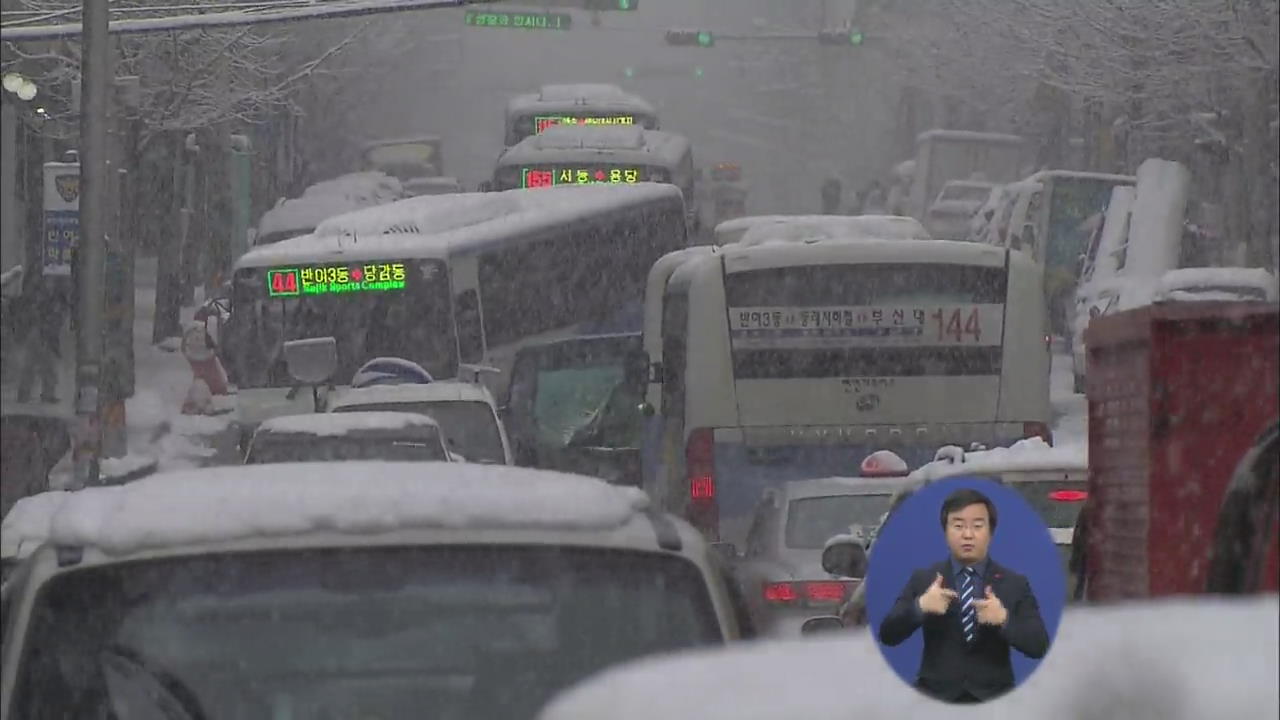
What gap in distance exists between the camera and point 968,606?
242 centimetres

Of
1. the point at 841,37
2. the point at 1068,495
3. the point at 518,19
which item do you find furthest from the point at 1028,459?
Answer: the point at 841,37

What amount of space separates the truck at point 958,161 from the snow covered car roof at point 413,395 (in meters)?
34.3

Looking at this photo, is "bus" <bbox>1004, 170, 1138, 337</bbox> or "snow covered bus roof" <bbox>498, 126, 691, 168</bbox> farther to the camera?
"bus" <bbox>1004, 170, 1138, 337</bbox>

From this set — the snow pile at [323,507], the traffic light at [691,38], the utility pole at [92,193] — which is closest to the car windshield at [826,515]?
the snow pile at [323,507]

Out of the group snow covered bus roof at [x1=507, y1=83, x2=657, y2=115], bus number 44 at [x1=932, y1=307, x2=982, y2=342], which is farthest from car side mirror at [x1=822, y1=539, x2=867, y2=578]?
snow covered bus roof at [x1=507, y1=83, x2=657, y2=115]

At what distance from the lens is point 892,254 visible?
696 inches

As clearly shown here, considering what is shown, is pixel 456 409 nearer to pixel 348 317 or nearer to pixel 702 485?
pixel 702 485

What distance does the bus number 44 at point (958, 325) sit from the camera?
17.5 meters

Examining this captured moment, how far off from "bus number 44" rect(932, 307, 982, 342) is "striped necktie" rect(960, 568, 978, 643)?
1511cm

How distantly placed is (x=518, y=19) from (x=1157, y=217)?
33.7ft

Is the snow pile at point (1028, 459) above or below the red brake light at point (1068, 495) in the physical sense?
above

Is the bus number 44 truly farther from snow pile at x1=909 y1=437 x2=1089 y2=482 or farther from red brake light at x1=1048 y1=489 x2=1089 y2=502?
red brake light at x1=1048 y1=489 x2=1089 y2=502

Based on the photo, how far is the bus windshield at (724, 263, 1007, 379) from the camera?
17.4 meters

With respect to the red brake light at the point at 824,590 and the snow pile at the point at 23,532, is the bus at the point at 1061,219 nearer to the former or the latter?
the red brake light at the point at 824,590
